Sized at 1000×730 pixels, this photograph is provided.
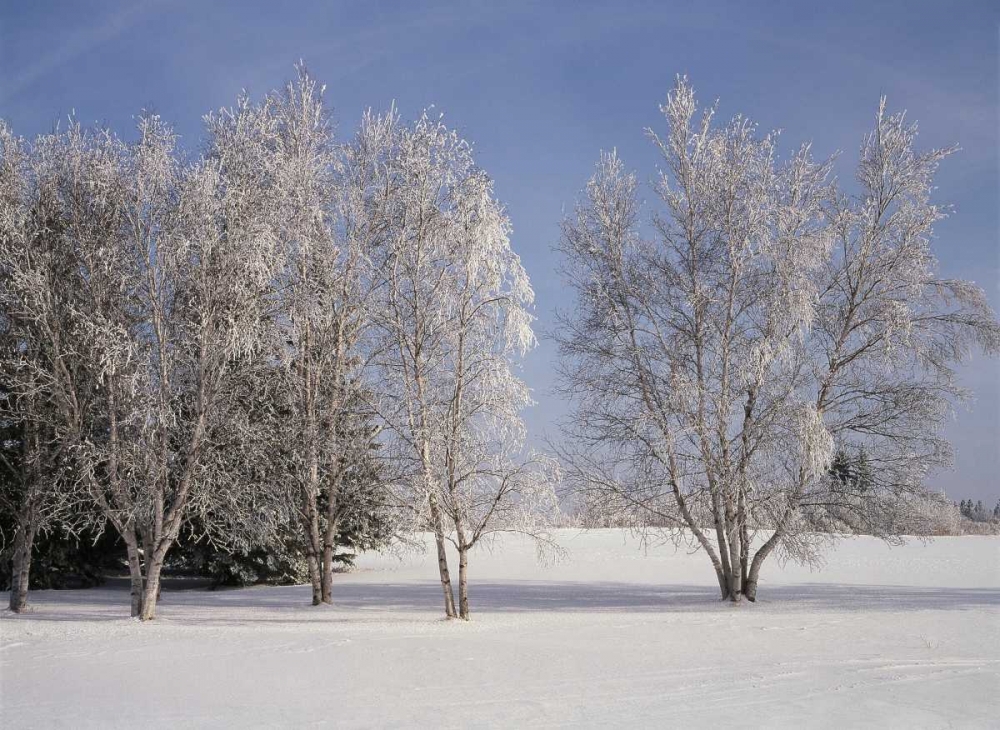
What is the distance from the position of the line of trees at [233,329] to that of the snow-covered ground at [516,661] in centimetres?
213

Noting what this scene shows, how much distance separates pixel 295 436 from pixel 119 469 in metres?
3.17

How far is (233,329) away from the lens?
14.0 meters

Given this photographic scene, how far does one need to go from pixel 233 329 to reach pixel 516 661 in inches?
291

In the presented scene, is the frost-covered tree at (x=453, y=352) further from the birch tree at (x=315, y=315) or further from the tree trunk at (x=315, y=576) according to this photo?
the tree trunk at (x=315, y=576)

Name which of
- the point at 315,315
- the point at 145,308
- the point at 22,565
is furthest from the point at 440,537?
the point at 22,565

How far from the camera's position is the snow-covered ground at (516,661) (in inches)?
294

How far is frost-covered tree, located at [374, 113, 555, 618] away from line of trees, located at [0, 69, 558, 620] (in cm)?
4

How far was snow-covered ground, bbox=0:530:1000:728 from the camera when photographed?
7477 mm

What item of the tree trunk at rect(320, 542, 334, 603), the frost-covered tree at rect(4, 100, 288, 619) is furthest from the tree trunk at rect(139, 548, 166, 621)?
the tree trunk at rect(320, 542, 334, 603)

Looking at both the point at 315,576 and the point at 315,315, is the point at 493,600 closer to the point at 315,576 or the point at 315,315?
the point at 315,576

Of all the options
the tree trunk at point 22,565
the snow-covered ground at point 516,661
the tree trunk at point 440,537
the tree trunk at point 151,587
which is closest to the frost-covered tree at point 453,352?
the tree trunk at point 440,537

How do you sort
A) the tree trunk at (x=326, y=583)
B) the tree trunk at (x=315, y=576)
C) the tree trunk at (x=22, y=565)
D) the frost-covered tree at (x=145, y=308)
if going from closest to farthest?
the frost-covered tree at (x=145, y=308) → the tree trunk at (x=22, y=565) → the tree trunk at (x=315, y=576) → the tree trunk at (x=326, y=583)


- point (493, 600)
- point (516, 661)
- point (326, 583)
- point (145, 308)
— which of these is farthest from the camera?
point (493, 600)

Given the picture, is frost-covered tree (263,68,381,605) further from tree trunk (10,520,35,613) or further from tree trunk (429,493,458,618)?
tree trunk (10,520,35,613)
